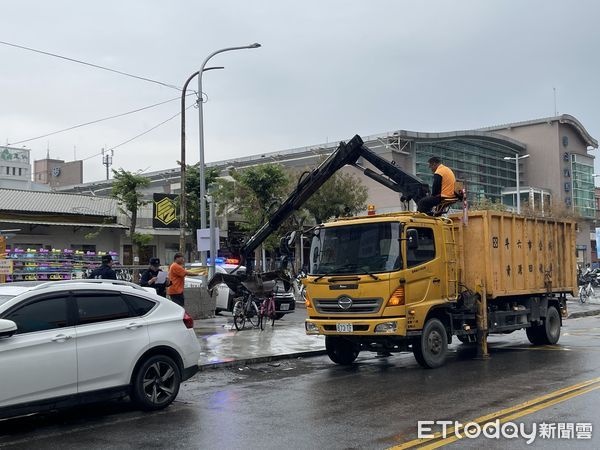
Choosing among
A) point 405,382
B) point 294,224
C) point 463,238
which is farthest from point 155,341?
point 294,224

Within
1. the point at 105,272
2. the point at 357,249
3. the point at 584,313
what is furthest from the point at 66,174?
the point at 357,249

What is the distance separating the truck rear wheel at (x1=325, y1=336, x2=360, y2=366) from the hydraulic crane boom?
3.38 metres

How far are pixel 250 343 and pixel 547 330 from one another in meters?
6.49

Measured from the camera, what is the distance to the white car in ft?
23.2

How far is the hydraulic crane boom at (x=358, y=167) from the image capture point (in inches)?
548

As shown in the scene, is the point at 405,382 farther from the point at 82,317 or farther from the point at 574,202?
the point at 574,202

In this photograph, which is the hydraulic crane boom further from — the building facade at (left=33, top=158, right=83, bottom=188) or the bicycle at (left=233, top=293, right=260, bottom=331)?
the building facade at (left=33, top=158, right=83, bottom=188)

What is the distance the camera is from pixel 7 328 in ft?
22.6

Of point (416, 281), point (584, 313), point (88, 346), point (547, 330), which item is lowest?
point (584, 313)

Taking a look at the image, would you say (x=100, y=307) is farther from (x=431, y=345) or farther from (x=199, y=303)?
(x=199, y=303)

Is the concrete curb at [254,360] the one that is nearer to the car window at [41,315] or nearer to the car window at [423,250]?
the car window at [423,250]

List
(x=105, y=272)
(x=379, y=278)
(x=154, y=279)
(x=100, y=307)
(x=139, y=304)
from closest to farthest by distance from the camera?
(x=100, y=307)
(x=139, y=304)
(x=379, y=278)
(x=105, y=272)
(x=154, y=279)

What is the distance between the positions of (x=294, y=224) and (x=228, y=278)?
2389 centimetres

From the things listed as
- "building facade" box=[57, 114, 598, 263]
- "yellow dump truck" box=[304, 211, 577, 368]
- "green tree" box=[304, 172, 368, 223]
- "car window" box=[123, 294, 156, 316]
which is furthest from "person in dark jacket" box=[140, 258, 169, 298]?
"building facade" box=[57, 114, 598, 263]
